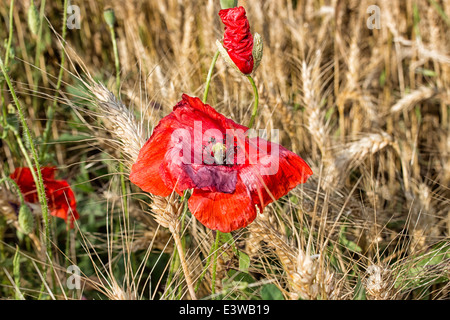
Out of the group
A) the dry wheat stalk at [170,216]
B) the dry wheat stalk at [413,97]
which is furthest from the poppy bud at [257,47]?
the dry wheat stalk at [413,97]

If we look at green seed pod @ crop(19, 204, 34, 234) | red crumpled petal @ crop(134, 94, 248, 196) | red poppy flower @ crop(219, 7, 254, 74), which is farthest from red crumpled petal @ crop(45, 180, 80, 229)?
red poppy flower @ crop(219, 7, 254, 74)

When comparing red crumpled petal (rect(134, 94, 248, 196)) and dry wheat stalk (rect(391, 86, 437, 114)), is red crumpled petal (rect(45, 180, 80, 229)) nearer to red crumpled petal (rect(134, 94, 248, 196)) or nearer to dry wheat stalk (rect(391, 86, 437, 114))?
red crumpled petal (rect(134, 94, 248, 196))

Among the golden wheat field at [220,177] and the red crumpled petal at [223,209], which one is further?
the golden wheat field at [220,177]

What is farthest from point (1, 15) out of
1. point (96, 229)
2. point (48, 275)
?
point (48, 275)

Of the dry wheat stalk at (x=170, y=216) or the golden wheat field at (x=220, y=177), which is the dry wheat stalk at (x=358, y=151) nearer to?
the golden wheat field at (x=220, y=177)

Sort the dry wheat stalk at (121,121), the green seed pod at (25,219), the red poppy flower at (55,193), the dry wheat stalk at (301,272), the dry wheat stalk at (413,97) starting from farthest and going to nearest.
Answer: the dry wheat stalk at (413,97) < the red poppy flower at (55,193) < the green seed pod at (25,219) < the dry wheat stalk at (121,121) < the dry wheat stalk at (301,272)

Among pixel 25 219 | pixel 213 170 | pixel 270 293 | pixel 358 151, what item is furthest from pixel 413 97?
pixel 25 219

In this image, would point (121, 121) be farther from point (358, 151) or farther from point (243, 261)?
point (358, 151)
